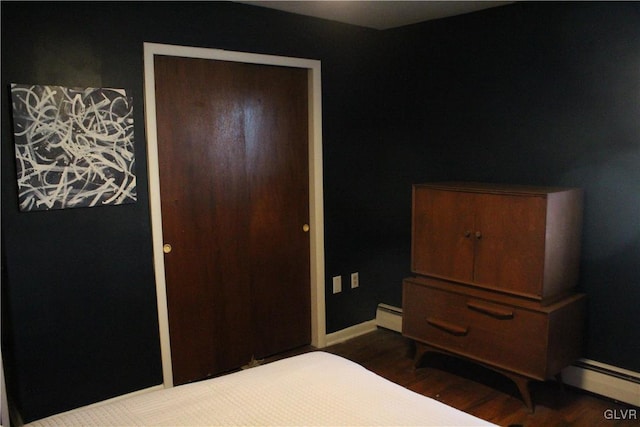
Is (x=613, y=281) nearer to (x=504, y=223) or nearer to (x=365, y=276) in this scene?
(x=504, y=223)

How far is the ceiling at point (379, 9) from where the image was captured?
10.1 feet

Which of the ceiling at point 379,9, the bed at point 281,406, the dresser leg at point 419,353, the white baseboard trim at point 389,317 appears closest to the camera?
the bed at point 281,406

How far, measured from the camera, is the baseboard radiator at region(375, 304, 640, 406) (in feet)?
9.05

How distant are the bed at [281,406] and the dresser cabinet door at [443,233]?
1338 mm

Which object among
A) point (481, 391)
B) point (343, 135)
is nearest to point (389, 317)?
point (481, 391)

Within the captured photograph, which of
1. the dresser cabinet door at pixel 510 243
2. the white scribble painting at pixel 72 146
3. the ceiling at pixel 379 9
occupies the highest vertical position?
the ceiling at pixel 379 9

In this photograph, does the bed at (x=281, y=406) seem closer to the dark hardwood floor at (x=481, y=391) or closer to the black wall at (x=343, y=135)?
the black wall at (x=343, y=135)

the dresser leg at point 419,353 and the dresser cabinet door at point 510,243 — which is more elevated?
the dresser cabinet door at point 510,243

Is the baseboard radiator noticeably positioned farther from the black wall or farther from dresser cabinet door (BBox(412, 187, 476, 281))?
dresser cabinet door (BBox(412, 187, 476, 281))

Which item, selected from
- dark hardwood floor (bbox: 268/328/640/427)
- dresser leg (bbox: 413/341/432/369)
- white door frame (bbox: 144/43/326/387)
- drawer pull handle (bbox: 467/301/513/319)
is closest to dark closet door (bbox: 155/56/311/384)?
white door frame (bbox: 144/43/326/387)

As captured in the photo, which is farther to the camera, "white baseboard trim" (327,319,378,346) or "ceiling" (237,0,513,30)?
"white baseboard trim" (327,319,378,346)

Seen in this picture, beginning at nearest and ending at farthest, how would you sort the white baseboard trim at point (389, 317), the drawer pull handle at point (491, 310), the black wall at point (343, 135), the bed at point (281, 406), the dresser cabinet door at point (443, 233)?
the bed at point (281, 406)
the black wall at point (343, 135)
the drawer pull handle at point (491, 310)
the dresser cabinet door at point (443, 233)
the white baseboard trim at point (389, 317)

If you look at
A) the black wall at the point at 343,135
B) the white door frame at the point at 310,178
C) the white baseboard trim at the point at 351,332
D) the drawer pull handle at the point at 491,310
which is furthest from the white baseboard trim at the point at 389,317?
the drawer pull handle at the point at 491,310

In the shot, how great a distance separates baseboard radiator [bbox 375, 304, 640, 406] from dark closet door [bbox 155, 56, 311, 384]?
1.68m
